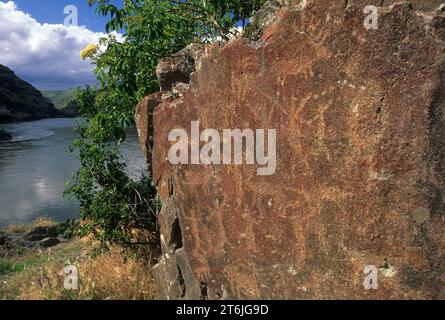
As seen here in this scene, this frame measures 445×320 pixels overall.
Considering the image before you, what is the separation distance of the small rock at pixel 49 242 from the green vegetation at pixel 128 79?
8147 millimetres

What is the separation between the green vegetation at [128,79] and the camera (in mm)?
7039

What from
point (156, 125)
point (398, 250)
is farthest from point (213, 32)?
point (398, 250)

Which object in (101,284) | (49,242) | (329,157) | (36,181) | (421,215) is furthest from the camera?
(36,181)

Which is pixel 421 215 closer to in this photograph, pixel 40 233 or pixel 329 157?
pixel 329 157

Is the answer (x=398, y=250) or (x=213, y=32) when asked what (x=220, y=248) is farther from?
(x=213, y=32)

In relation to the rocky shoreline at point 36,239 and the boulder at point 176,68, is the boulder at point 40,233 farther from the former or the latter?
the boulder at point 176,68

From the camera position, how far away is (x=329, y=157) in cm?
354

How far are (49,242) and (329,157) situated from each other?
13.9m

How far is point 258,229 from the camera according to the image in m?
4.10

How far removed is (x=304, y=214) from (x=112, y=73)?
15.2ft

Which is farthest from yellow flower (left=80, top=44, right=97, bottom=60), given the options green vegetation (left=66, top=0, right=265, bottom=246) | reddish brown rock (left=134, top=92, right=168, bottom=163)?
reddish brown rock (left=134, top=92, right=168, bottom=163)

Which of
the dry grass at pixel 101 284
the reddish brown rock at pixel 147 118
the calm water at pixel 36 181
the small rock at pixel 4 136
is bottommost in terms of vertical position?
the calm water at pixel 36 181

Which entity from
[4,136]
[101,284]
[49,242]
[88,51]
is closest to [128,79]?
[88,51]

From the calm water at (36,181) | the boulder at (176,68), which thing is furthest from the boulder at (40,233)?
the boulder at (176,68)
